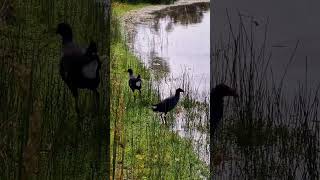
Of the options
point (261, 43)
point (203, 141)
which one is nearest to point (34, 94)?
point (203, 141)

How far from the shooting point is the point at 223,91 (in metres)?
2.74

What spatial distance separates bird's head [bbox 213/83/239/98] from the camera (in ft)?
8.97

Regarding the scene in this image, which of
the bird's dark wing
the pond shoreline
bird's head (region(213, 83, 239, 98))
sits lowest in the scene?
the bird's dark wing

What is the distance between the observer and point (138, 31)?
3.79 meters

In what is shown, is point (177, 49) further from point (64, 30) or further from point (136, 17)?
point (64, 30)

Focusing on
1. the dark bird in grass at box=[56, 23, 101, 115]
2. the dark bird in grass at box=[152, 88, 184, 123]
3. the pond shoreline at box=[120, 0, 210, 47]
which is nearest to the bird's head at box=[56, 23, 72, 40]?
the dark bird in grass at box=[56, 23, 101, 115]

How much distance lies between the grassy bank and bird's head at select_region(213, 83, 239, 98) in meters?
0.34

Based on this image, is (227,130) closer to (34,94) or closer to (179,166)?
(179,166)

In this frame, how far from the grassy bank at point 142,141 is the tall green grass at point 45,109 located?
137mm

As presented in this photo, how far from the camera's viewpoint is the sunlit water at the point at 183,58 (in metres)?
3.05

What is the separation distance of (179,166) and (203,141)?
31 centimetres

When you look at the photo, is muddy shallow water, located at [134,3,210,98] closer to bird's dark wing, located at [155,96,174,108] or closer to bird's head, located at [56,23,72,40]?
bird's dark wing, located at [155,96,174,108]

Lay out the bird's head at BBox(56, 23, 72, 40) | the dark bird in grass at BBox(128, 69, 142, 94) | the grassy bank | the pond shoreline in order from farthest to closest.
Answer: the pond shoreline
the dark bird in grass at BBox(128, 69, 142, 94)
the grassy bank
the bird's head at BBox(56, 23, 72, 40)

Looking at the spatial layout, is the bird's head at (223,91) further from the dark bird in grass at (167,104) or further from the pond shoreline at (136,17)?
the pond shoreline at (136,17)
